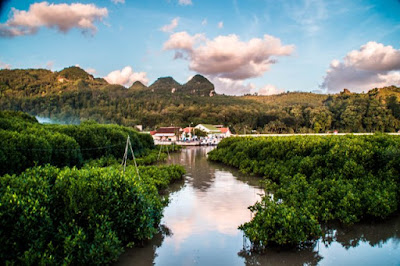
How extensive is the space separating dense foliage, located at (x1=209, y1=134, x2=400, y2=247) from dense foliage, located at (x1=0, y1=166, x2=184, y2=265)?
11.1ft

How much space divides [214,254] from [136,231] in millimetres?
2238

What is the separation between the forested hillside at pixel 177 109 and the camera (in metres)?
66.4

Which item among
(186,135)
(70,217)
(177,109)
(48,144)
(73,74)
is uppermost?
(73,74)

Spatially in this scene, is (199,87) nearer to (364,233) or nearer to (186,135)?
(186,135)

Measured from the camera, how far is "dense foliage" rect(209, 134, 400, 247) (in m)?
8.31

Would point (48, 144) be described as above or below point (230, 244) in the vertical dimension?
above

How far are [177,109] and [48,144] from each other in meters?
87.1

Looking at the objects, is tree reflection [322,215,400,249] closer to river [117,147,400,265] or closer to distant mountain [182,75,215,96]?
river [117,147,400,265]

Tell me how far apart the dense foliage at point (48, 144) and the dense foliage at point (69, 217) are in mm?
2389

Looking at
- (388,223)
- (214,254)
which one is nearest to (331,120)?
(388,223)

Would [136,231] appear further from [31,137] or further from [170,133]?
[170,133]

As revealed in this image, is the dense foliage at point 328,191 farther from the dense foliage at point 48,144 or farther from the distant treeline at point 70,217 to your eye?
the dense foliage at point 48,144

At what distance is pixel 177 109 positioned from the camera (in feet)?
333

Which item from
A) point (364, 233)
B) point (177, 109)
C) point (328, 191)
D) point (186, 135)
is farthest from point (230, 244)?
point (177, 109)
